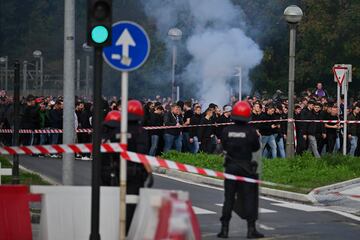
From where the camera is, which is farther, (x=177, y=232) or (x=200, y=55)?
(x=200, y=55)

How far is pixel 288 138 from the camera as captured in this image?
27.0 m

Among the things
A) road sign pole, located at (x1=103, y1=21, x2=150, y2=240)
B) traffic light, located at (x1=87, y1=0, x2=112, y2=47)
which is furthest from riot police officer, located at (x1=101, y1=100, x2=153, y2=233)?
traffic light, located at (x1=87, y1=0, x2=112, y2=47)

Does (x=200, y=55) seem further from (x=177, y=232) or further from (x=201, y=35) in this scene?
(x=177, y=232)

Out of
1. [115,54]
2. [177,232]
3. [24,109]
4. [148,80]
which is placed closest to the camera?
[177,232]

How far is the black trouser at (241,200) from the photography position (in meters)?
15.2

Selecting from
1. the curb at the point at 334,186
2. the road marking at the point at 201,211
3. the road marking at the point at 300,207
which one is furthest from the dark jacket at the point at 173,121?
the road marking at the point at 201,211

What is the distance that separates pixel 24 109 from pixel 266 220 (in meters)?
17.0

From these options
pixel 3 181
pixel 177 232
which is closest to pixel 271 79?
pixel 3 181

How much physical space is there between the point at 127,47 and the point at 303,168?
41.0 ft

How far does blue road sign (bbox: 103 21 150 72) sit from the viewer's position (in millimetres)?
13078

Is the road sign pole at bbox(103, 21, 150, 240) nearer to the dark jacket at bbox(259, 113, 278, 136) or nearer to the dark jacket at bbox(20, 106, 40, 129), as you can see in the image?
the dark jacket at bbox(259, 113, 278, 136)

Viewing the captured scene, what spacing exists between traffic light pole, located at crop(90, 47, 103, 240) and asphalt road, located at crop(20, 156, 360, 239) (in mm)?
2675

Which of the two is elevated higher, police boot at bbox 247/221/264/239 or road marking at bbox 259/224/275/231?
police boot at bbox 247/221/264/239

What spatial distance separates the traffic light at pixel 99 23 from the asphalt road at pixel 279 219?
344cm
